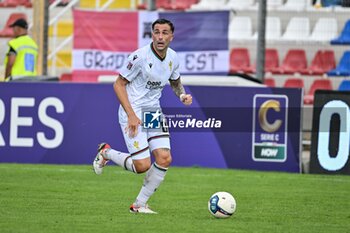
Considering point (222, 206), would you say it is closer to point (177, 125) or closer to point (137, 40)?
point (177, 125)

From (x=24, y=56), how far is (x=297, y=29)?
21.9ft

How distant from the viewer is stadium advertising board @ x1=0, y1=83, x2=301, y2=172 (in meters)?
16.5

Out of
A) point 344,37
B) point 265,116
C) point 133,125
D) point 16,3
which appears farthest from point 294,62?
point 133,125

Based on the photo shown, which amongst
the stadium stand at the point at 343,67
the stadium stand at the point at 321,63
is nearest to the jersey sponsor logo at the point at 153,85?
the stadium stand at the point at 343,67

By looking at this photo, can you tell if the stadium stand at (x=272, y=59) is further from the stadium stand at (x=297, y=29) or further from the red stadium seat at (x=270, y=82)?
the red stadium seat at (x=270, y=82)

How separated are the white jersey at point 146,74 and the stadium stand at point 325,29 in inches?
431

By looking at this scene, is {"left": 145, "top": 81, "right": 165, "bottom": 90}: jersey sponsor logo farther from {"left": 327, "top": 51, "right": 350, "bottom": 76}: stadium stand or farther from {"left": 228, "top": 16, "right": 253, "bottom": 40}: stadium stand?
{"left": 228, "top": 16, "right": 253, "bottom": 40}: stadium stand

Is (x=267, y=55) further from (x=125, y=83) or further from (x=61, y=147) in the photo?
(x=125, y=83)

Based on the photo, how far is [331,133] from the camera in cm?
1617

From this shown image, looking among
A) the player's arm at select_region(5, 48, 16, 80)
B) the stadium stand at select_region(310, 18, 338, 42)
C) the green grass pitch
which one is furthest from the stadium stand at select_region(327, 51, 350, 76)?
the player's arm at select_region(5, 48, 16, 80)

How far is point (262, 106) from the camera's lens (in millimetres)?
16547

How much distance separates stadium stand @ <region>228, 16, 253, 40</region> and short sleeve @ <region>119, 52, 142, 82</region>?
12.5m

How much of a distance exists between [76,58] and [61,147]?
4.07m

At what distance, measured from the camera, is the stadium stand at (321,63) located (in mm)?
21500
